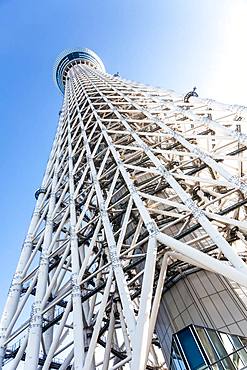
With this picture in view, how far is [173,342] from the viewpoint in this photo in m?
12.7

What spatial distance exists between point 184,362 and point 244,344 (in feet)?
6.51

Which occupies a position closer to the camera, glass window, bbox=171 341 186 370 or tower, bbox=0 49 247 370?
tower, bbox=0 49 247 370

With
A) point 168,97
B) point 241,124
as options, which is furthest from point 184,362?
point 168,97

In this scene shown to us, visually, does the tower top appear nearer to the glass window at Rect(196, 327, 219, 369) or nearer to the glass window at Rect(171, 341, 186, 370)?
the glass window at Rect(171, 341, 186, 370)

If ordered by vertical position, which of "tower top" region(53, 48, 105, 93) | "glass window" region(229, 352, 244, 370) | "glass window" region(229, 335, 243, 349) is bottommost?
"glass window" region(229, 352, 244, 370)

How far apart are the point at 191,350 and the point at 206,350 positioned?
1.93ft

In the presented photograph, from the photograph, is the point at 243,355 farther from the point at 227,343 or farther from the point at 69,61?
the point at 69,61

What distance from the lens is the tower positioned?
979 centimetres

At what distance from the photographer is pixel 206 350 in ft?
36.8

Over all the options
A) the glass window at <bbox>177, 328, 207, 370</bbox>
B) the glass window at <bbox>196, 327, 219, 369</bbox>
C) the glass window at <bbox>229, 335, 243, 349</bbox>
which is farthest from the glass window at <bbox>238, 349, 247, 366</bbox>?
the glass window at <bbox>177, 328, 207, 370</bbox>

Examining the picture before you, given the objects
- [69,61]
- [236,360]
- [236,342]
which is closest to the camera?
[236,360]

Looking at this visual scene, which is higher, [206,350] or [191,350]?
[191,350]

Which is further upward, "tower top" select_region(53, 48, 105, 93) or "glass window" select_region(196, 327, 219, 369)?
"tower top" select_region(53, 48, 105, 93)

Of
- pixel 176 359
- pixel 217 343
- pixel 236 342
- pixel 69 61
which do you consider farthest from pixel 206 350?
pixel 69 61
